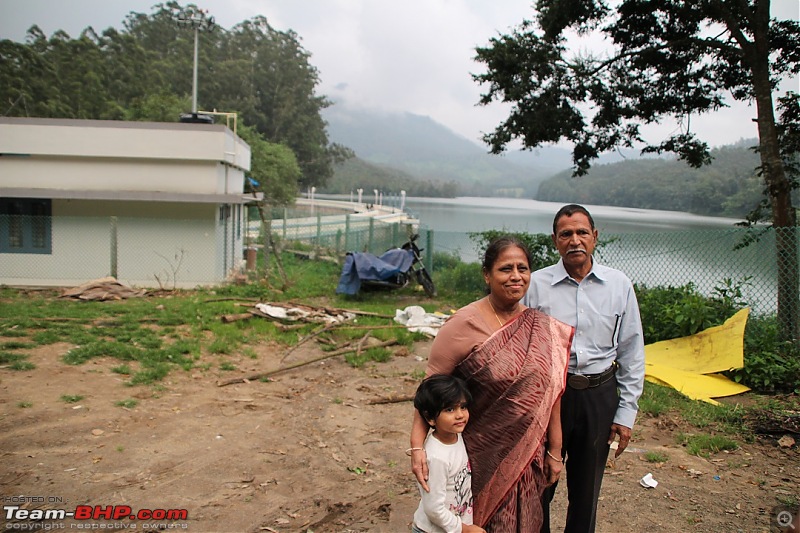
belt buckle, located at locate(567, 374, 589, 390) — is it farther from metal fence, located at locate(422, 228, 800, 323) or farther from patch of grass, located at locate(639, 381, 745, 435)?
metal fence, located at locate(422, 228, 800, 323)

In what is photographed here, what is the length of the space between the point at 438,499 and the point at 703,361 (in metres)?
5.49

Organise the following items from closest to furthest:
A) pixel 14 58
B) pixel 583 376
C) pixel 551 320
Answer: pixel 551 320, pixel 583 376, pixel 14 58

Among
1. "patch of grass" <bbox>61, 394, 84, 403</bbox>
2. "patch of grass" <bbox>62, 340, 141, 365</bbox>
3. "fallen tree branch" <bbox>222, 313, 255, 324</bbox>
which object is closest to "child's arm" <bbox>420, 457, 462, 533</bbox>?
"patch of grass" <bbox>61, 394, 84, 403</bbox>

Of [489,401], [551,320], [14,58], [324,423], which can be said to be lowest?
[324,423]

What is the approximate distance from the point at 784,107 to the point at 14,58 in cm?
3963

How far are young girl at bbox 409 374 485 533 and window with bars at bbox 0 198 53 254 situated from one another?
1401 cm

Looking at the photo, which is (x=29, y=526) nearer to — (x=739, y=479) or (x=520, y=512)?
(x=520, y=512)

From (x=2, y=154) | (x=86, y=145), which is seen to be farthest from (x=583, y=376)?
(x=2, y=154)

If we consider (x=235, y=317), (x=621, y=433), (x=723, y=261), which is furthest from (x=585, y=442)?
(x=235, y=317)

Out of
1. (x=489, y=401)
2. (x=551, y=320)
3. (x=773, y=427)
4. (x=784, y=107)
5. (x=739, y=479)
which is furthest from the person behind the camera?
(x=784, y=107)

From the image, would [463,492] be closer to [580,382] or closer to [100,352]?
[580,382]

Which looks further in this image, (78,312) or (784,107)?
(78,312)

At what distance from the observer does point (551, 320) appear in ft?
8.14

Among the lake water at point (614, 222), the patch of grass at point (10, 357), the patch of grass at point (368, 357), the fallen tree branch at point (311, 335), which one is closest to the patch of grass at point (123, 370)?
the patch of grass at point (10, 357)
